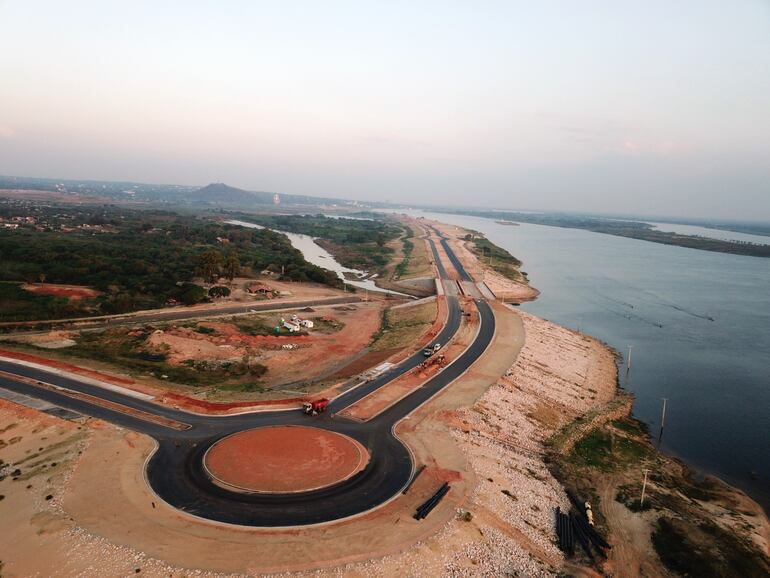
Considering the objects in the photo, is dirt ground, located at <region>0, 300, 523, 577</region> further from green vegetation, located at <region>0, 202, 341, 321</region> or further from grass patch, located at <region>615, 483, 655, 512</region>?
green vegetation, located at <region>0, 202, 341, 321</region>

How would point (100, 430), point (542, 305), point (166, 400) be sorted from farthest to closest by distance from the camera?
point (542, 305) → point (166, 400) → point (100, 430)

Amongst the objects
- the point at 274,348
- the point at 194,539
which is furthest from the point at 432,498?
the point at 274,348

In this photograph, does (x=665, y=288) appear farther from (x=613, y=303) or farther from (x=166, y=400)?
(x=166, y=400)

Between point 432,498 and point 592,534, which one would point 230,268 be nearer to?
point 432,498

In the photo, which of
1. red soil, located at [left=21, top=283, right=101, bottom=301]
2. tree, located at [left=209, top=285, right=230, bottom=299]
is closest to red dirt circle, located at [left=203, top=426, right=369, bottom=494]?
tree, located at [left=209, top=285, right=230, bottom=299]

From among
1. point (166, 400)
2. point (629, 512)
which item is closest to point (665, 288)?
point (629, 512)

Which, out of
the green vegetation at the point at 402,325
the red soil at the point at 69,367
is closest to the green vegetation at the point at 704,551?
the green vegetation at the point at 402,325
